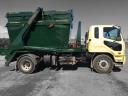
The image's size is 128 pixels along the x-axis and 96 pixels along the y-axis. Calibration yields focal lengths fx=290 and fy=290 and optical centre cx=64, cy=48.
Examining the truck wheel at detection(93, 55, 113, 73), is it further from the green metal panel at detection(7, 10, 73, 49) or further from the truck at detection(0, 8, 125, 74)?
the green metal panel at detection(7, 10, 73, 49)

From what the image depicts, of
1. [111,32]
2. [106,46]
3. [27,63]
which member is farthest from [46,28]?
[111,32]

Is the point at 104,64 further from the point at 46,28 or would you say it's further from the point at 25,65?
the point at 25,65

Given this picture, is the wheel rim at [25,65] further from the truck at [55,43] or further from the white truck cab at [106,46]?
the white truck cab at [106,46]

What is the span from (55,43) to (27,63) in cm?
193

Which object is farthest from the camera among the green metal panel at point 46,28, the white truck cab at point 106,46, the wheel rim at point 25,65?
the green metal panel at point 46,28

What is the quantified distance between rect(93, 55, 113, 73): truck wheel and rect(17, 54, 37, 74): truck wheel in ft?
10.8

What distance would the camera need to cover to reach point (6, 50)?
53.4 ft

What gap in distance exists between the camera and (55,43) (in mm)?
16281

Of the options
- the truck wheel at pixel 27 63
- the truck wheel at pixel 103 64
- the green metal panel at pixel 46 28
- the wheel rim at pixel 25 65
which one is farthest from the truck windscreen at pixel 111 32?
the wheel rim at pixel 25 65

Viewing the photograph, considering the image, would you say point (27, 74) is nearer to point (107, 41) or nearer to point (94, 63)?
point (94, 63)

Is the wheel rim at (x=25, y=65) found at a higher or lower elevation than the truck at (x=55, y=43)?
lower

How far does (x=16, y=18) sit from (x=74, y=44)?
362 centimetres

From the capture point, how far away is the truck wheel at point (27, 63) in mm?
15609

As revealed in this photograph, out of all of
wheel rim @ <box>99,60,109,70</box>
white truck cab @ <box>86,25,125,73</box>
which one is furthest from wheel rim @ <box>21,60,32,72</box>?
wheel rim @ <box>99,60,109,70</box>
